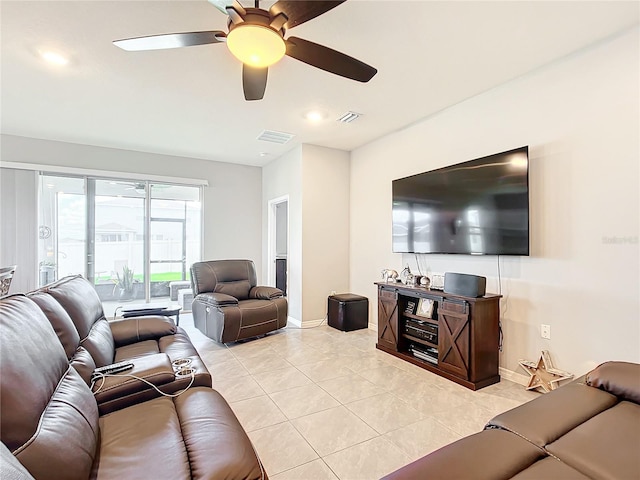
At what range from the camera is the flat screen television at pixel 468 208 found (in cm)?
278

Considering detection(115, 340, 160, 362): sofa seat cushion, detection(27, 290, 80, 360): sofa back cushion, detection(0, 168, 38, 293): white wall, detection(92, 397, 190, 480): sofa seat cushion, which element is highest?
Answer: detection(0, 168, 38, 293): white wall

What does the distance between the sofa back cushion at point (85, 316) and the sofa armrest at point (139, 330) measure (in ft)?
0.47

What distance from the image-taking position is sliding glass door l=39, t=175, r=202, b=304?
4.96 meters

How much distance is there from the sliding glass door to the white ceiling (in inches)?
40.1

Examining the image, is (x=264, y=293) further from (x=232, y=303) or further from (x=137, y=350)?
(x=137, y=350)

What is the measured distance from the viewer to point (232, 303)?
410cm

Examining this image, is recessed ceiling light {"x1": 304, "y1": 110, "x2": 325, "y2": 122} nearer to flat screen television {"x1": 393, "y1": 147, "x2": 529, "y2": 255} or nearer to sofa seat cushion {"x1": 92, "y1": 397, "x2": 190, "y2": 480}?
flat screen television {"x1": 393, "y1": 147, "x2": 529, "y2": 255}

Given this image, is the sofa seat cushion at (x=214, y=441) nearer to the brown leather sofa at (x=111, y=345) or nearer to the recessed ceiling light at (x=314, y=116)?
the brown leather sofa at (x=111, y=345)

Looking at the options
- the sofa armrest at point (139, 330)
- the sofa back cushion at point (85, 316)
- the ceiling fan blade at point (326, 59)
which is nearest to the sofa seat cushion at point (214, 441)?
the sofa back cushion at point (85, 316)

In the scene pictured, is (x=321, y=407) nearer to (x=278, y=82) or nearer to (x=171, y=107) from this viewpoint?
(x=278, y=82)

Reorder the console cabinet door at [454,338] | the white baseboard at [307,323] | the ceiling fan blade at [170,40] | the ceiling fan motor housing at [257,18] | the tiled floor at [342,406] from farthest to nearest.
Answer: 1. the white baseboard at [307,323]
2. the console cabinet door at [454,338]
3. the tiled floor at [342,406]
4. the ceiling fan blade at [170,40]
5. the ceiling fan motor housing at [257,18]

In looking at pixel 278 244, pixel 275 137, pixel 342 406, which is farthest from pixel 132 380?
pixel 278 244

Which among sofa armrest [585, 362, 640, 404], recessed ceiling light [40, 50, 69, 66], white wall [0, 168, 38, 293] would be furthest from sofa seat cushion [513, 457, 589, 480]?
white wall [0, 168, 38, 293]

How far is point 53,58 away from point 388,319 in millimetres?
3962
